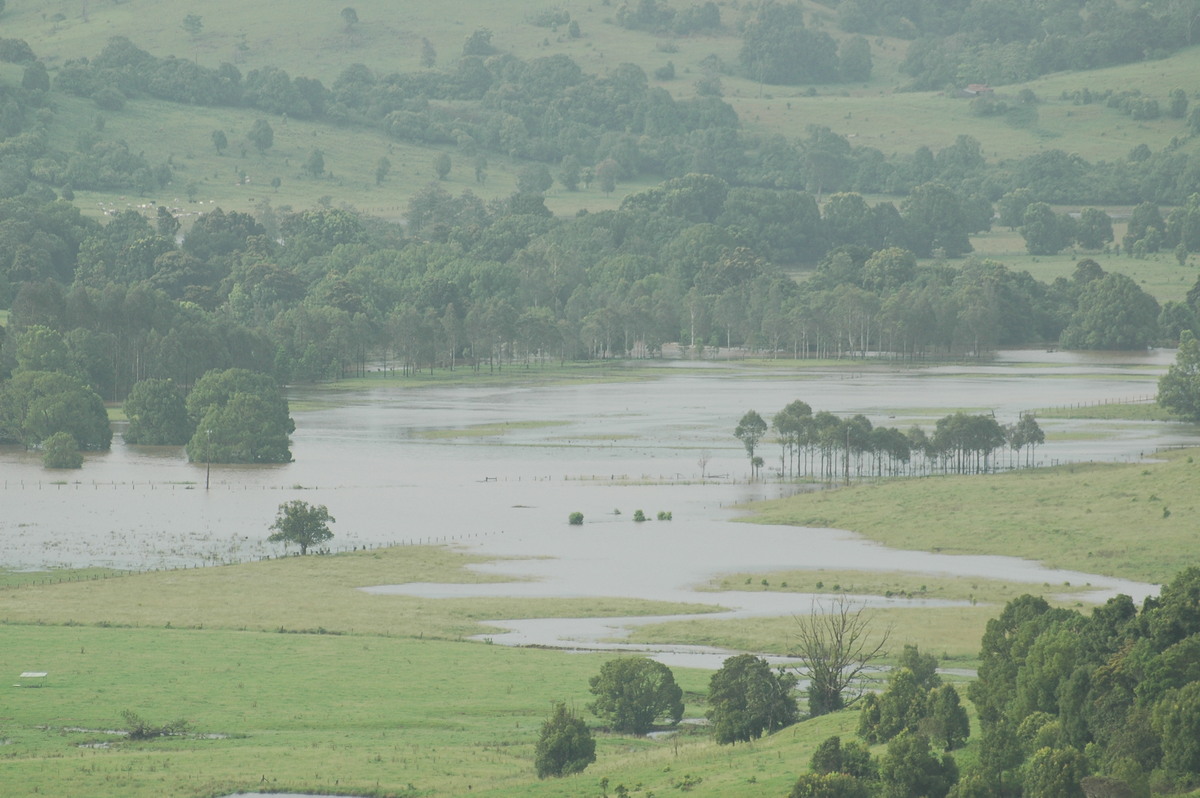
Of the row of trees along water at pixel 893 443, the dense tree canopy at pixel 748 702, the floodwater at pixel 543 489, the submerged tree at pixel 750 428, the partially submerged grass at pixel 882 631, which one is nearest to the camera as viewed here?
the dense tree canopy at pixel 748 702

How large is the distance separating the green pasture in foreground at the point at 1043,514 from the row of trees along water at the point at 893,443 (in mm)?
5036

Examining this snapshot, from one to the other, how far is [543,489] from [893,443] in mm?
22347

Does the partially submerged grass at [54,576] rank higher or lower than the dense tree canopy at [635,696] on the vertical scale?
higher

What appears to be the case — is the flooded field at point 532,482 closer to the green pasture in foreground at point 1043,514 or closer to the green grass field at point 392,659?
the green pasture in foreground at point 1043,514

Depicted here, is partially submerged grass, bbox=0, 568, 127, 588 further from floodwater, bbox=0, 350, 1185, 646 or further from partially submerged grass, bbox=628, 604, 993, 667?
partially submerged grass, bbox=628, 604, 993, 667

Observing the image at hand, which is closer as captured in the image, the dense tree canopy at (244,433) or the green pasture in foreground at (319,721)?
the green pasture in foreground at (319,721)

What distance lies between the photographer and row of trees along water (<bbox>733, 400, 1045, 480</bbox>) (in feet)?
365

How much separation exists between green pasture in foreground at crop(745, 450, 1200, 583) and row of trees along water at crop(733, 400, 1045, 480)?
16.5 ft

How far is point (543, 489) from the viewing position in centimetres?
10862

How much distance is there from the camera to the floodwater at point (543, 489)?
82.8 meters

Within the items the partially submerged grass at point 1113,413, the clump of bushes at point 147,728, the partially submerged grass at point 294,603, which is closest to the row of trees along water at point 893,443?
the partially submerged grass at point 1113,413

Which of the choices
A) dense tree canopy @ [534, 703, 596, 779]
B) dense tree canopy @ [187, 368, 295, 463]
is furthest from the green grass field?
dense tree canopy @ [187, 368, 295, 463]

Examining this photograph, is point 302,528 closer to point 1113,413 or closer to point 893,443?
point 893,443

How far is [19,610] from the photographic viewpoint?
236 ft
